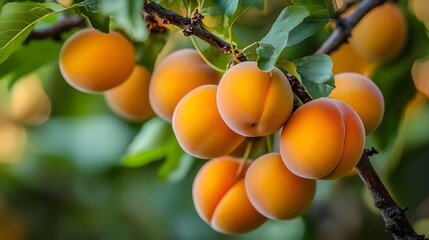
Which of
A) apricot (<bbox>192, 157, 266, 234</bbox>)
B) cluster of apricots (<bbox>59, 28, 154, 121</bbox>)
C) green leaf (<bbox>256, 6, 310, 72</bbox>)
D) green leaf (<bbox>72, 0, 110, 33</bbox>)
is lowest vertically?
apricot (<bbox>192, 157, 266, 234</bbox>)

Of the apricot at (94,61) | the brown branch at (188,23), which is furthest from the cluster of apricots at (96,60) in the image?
the brown branch at (188,23)

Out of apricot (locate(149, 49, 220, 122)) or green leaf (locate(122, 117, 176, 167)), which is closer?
apricot (locate(149, 49, 220, 122))

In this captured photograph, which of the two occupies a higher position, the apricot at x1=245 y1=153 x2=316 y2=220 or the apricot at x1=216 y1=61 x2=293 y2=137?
the apricot at x1=216 y1=61 x2=293 y2=137

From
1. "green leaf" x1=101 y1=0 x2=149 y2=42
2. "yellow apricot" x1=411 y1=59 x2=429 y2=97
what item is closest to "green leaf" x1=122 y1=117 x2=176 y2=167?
"yellow apricot" x1=411 y1=59 x2=429 y2=97

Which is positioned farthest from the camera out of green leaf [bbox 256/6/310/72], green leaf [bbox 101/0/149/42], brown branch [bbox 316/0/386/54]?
brown branch [bbox 316/0/386/54]

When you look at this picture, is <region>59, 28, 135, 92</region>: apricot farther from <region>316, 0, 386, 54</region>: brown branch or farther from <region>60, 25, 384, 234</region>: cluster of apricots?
<region>316, 0, 386, 54</region>: brown branch

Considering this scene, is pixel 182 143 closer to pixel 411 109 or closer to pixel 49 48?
pixel 49 48

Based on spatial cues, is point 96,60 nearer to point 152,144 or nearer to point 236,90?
point 236,90

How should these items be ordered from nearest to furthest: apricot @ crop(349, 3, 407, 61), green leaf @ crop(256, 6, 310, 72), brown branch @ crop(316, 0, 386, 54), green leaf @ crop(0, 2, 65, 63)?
green leaf @ crop(256, 6, 310, 72) < green leaf @ crop(0, 2, 65, 63) < brown branch @ crop(316, 0, 386, 54) < apricot @ crop(349, 3, 407, 61)

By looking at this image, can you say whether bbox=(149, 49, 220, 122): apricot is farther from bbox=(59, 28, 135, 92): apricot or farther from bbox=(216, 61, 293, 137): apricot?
bbox=(216, 61, 293, 137): apricot
